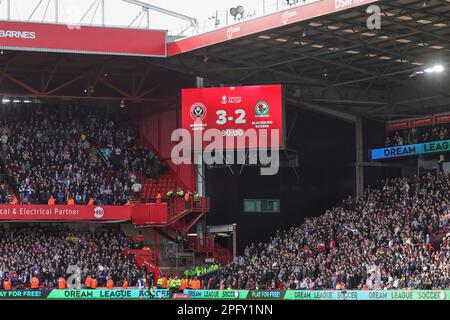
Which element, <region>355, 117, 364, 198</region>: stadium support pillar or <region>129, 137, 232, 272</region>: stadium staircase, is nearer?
<region>129, 137, 232, 272</region>: stadium staircase

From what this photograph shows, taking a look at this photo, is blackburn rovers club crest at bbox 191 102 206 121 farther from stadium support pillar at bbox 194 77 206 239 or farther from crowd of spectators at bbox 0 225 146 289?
crowd of spectators at bbox 0 225 146 289

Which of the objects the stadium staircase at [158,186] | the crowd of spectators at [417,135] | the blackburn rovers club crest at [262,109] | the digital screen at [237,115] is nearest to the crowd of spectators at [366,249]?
the crowd of spectators at [417,135]

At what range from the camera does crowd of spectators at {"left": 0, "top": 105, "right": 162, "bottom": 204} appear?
4625 centimetres

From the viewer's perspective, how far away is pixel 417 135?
48656mm

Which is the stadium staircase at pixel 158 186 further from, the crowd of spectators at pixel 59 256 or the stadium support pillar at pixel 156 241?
the crowd of spectators at pixel 59 256

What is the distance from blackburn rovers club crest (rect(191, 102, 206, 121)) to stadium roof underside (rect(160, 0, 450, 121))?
1.88m

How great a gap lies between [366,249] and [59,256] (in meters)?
14.3

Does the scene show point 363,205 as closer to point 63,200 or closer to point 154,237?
point 154,237

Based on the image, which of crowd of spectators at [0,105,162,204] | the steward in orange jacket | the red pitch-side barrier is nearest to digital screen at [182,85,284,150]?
the red pitch-side barrier

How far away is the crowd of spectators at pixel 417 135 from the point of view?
4689 cm
